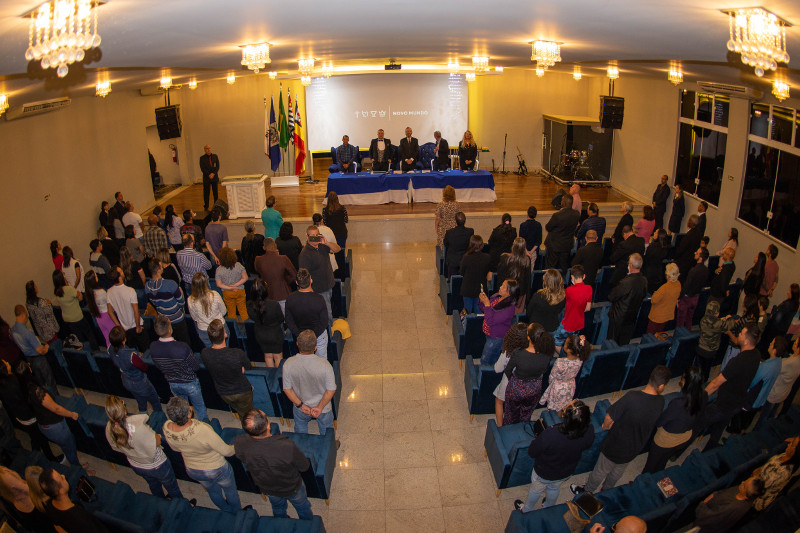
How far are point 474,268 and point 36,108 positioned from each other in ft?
23.5

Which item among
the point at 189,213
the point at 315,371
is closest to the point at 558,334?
the point at 315,371

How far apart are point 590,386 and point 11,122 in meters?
9.09

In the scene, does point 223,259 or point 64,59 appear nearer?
point 64,59

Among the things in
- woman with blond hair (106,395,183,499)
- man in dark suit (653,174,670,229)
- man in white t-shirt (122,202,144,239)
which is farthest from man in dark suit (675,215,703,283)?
man in white t-shirt (122,202,144,239)

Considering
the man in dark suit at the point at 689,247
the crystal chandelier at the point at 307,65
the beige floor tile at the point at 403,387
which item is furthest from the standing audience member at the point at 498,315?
the crystal chandelier at the point at 307,65

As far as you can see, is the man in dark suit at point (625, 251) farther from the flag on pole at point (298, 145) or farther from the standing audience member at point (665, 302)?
the flag on pole at point (298, 145)

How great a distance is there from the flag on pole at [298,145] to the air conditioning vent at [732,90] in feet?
30.6

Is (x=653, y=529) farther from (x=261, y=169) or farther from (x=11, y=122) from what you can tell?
(x=261, y=169)

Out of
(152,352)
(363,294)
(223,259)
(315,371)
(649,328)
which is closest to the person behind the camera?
(315,371)

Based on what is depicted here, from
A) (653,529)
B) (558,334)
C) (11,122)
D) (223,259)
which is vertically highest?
(11,122)

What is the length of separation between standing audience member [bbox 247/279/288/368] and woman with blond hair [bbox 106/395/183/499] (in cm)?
154

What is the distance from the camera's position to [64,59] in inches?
86.7

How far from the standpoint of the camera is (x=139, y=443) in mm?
3965

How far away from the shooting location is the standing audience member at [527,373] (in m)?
4.38
